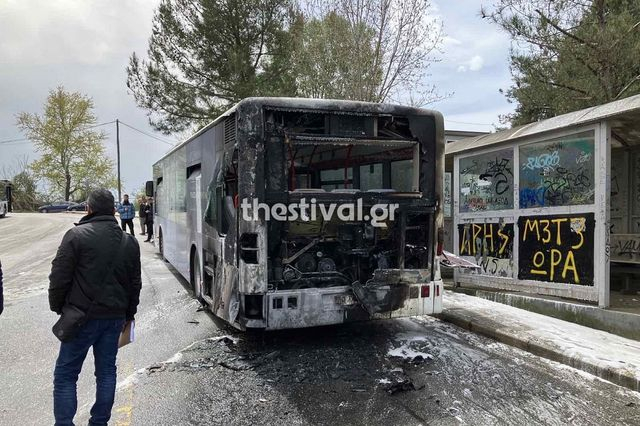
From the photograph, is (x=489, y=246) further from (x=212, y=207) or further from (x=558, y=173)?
(x=212, y=207)

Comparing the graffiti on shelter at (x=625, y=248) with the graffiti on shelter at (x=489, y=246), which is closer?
the graffiti on shelter at (x=625, y=248)

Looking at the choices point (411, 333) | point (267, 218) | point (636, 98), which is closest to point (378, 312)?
point (411, 333)

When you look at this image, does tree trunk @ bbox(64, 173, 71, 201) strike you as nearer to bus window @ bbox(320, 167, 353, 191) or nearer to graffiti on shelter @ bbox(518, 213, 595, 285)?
bus window @ bbox(320, 167, 353, 191)

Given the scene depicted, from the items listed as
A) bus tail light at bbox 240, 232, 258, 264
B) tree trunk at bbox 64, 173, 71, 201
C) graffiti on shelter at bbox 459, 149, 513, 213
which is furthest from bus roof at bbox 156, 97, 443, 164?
tree trunk at bbox 64, 173, 71, 201

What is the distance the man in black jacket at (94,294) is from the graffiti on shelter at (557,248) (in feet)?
20.1

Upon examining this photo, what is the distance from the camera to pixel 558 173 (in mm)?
7340

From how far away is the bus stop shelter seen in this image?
6.62 metres

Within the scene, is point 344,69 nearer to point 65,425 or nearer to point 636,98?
point 636,98

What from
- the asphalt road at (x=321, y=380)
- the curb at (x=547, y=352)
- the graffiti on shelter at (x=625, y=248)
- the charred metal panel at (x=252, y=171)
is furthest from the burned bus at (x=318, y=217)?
the graffiti on shelter at (x=625, y=248)

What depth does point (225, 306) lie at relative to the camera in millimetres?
5594

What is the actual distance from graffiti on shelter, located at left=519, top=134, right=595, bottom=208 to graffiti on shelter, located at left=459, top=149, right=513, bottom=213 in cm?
35

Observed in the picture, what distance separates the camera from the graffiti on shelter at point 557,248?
6809 millimetres

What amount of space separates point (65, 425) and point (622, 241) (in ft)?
28.3

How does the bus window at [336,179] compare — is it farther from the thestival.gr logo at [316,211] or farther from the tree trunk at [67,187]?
the tree trunk at [67,187]
